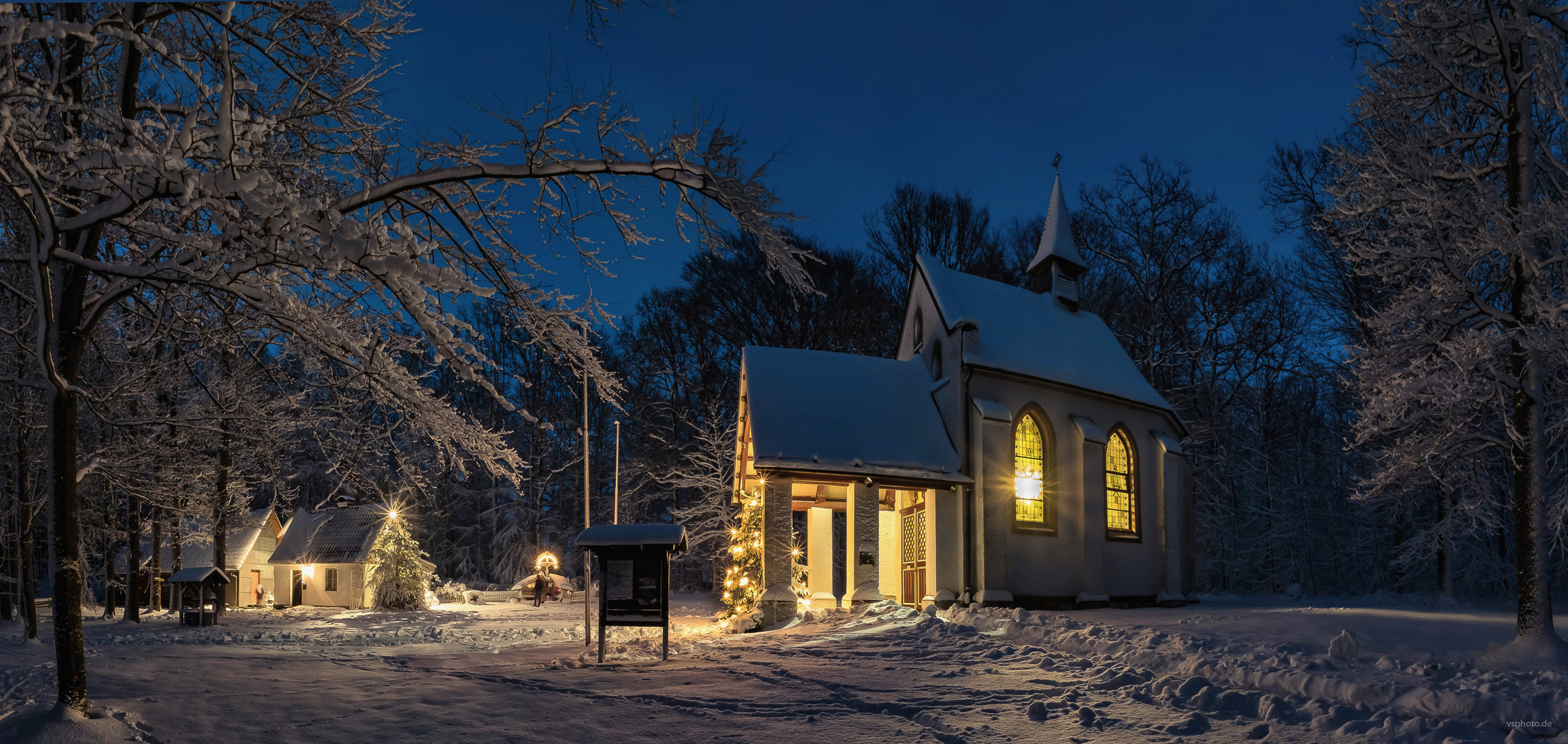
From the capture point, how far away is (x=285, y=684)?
8641 millimetres

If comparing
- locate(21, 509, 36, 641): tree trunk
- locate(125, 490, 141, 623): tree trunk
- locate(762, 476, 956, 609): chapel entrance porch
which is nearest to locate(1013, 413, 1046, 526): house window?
locate(762, 476, 956, 609): chapel entrance porch

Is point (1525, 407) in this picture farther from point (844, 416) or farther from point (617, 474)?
point (617, 474)

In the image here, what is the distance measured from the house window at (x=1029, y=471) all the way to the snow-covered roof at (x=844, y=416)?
201 cm

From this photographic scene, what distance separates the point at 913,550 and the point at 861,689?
13.6m

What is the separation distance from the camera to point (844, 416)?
65.0 feet

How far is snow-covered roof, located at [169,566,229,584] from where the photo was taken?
21203mm

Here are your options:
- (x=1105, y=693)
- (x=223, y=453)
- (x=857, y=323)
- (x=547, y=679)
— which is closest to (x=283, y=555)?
(x=223, y=453)

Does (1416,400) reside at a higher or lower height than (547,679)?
higher

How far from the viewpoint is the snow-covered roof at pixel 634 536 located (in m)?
11.9

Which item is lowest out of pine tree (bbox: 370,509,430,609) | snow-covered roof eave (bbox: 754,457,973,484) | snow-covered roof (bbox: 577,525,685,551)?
pine tree (bbox: 370,509,430,609)

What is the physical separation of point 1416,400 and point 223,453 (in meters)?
24.1

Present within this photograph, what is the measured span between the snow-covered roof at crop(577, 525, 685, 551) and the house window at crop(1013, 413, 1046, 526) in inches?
428

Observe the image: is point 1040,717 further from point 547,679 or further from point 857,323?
point 857,323

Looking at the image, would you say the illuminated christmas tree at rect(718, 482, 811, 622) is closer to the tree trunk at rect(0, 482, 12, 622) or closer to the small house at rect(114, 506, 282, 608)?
the tree trunk at rect(0, 482, 12, 622)
